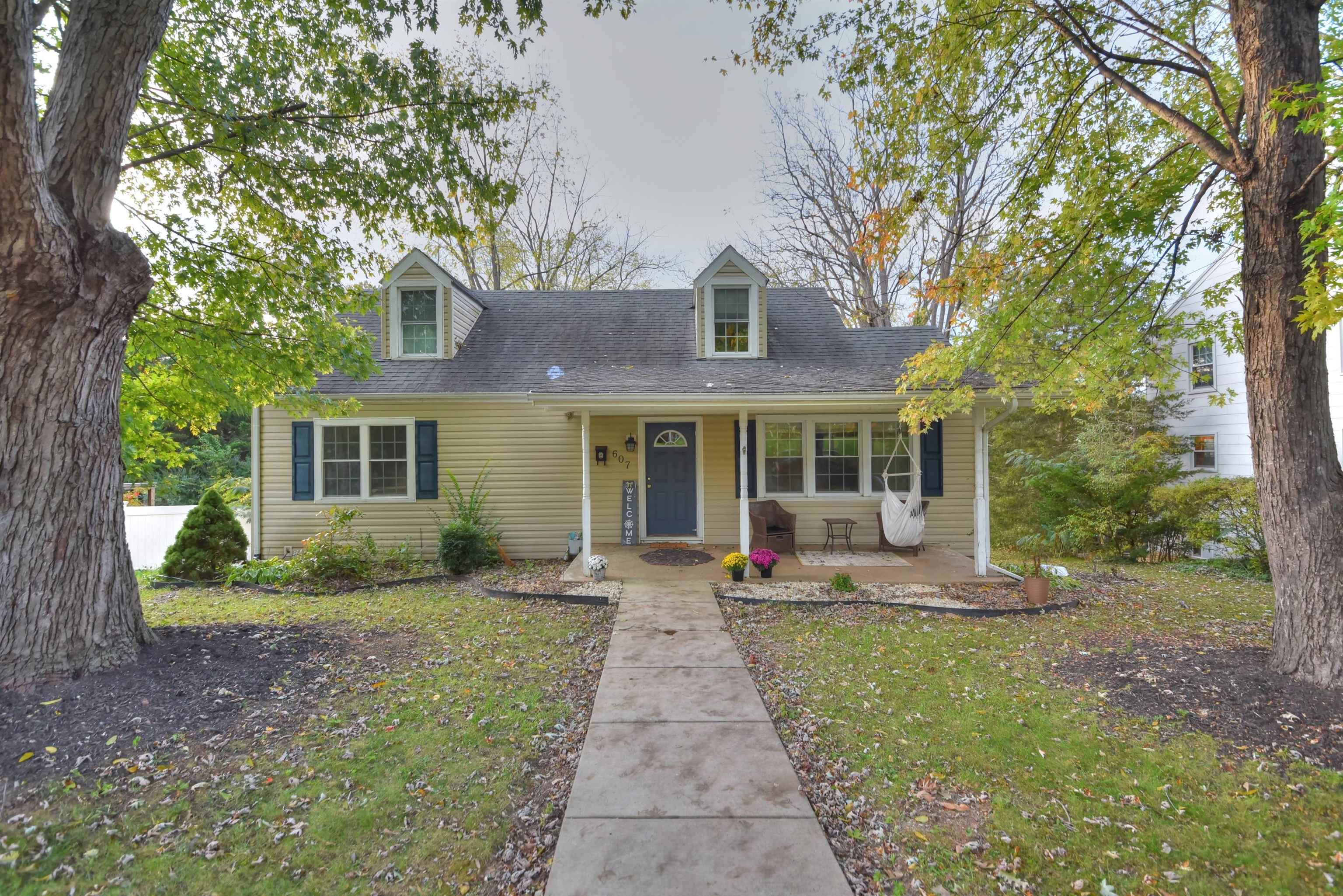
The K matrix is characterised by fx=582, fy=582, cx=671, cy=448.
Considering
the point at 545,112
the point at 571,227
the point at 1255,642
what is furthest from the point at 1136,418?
the point at 545,112

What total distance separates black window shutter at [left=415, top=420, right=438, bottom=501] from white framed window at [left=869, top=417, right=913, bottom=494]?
6765 millimetres

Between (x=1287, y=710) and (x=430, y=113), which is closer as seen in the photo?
(x=1287, y=710)

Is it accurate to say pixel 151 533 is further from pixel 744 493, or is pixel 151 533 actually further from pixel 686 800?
pixel 686 800

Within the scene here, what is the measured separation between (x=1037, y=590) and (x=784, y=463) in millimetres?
3884

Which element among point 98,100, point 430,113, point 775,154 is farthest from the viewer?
point 775,154

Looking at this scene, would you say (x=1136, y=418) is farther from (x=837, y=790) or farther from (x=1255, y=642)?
(x=837, y=790)

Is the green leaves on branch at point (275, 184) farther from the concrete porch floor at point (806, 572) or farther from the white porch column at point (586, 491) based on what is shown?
the concrete porch floor at point (806, 572)

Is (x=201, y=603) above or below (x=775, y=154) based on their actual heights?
below

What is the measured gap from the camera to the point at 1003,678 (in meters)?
4.26

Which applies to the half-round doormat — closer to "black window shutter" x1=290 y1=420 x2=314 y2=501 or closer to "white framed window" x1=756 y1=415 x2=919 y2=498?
"white framed window" x1=756 y1=415 x2=919 y2=498

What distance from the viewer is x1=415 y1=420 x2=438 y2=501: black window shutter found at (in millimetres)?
9008

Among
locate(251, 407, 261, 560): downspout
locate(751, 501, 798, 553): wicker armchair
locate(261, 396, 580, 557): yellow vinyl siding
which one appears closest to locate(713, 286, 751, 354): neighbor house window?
locate(751, 501, 798, 553): wicker armchair

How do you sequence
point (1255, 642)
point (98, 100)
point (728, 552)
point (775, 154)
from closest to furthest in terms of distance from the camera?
1. point (98, 100)
2. point (1255, 642)
3. point (728, 552)
4. point (775, 154)

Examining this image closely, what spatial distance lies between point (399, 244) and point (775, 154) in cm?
1305
